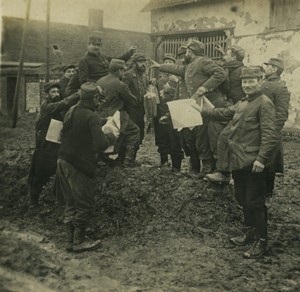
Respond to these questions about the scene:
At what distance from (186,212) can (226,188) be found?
2.31 feet

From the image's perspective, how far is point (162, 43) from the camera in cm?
1512

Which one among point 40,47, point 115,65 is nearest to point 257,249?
point 115,65

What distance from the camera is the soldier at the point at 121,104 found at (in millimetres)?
6172

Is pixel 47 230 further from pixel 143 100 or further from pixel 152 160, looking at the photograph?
pixel 152 160

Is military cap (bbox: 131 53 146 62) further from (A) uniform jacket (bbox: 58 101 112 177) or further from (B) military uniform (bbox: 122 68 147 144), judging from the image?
(A) uniform jacket (bbox: 58 101 112 177)

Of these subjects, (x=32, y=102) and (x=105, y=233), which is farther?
(x=32, y=102)

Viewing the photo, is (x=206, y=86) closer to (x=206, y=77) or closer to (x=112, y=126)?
(x=206, y=77)

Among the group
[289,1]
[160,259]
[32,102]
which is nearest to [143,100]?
[160,259]

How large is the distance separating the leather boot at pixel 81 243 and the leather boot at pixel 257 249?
1576 mm

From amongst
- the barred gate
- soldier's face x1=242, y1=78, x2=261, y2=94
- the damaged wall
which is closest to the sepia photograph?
soldier's face x1=242, y1=78, x2=261, y2=94

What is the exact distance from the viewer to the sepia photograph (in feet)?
13.4

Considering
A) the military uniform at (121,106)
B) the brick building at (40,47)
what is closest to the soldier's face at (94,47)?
the military uniform at (121,106)

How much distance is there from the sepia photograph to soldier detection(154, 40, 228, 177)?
0.05 feet

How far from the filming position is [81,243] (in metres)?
4.63
